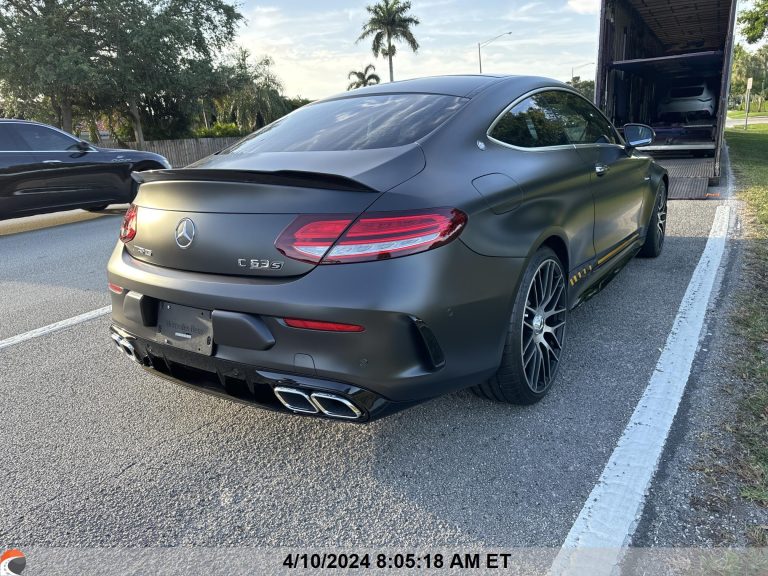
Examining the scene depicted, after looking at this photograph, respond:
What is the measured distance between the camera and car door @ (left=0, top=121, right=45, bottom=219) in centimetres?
823

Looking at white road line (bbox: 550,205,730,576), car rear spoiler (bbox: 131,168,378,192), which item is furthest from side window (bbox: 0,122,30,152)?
white road line (bbox: 550,205,730,576)

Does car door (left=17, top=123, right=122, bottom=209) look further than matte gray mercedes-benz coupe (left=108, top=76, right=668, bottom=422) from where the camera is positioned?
Yes

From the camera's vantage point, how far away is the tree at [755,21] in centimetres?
2385

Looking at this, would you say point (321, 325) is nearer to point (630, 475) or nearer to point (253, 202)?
point (253, 202)

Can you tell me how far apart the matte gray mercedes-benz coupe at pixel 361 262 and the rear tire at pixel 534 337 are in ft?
0.03

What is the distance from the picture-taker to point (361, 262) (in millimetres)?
2037

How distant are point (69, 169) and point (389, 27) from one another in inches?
1793

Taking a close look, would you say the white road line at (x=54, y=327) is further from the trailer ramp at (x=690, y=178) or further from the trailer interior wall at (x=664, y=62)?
the trailer interior wall at (x=664, y=62)

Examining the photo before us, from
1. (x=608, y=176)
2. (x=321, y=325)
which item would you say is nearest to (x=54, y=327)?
(x=321, y=325)

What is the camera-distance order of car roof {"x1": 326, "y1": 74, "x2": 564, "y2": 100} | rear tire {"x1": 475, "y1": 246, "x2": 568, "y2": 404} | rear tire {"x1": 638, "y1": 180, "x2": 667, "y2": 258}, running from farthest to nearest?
rear tire {"x1": 638, "y1": 180, "x2": 667, "y2": 258} < car roof {"x1": 326, "y1": 74, "x2": 564, "y2": 100} < rear tire {"x1": 475, "y1": 246, "x2": 568, "y2": 404}

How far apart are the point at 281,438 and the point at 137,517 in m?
0.69

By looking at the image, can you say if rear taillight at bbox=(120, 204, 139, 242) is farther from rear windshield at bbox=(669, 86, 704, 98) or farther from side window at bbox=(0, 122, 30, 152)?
rear windshield at bbox=(669, 86, 704, 98)

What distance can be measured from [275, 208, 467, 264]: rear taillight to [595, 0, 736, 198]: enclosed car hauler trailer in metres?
8.42

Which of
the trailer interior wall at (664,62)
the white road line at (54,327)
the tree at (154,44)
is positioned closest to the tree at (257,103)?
the tree at (154,44)
